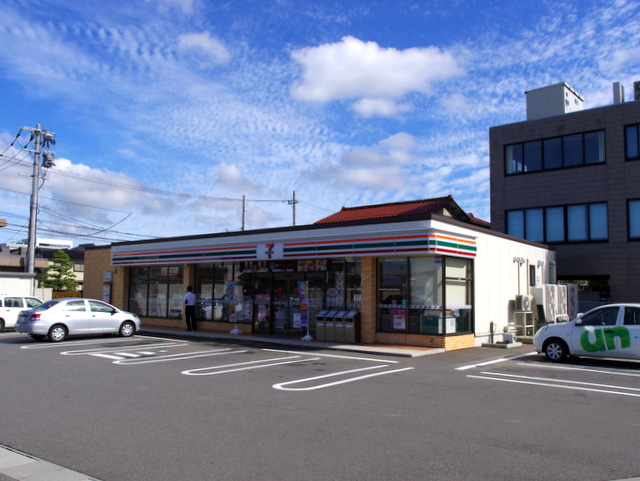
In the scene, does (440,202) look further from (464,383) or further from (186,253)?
(464,383)

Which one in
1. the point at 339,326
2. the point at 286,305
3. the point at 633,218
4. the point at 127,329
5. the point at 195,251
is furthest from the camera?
the point at 633,218

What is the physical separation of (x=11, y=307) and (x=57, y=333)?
6.63 metres

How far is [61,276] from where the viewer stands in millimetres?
49062

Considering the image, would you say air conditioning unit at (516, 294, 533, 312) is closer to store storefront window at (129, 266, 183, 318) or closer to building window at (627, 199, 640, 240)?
building window at (627, 199, 640, 240)

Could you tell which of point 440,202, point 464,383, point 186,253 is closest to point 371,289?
point 464,383

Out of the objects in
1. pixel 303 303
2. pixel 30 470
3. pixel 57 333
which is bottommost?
pixel 30 470

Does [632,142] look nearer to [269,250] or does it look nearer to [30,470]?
[269,250]

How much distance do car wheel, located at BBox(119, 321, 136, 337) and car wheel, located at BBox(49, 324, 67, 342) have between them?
211 cm

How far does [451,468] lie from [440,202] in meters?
21.9

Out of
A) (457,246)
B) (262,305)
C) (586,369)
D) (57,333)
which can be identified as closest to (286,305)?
(262,305)

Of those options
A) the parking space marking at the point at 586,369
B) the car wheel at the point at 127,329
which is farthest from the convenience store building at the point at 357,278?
the car wheel at the point at 127,329

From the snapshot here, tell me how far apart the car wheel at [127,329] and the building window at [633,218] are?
69.8 ft

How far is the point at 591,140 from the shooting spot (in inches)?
987

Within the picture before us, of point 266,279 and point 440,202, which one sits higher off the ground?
point 440,202
